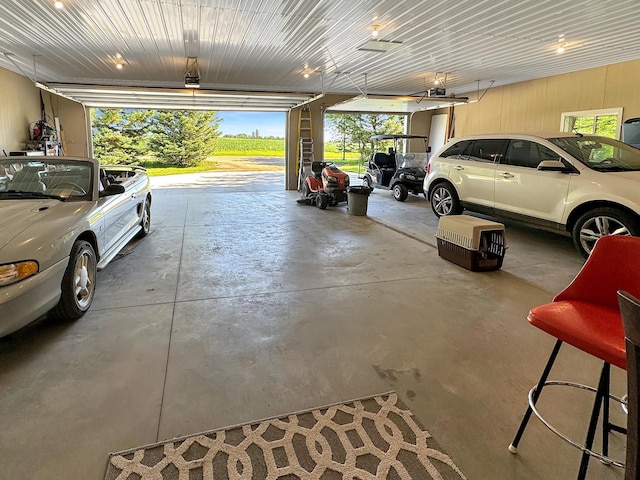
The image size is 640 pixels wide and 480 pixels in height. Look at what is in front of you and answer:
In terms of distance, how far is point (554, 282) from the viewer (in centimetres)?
422

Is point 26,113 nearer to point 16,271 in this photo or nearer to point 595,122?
point 16,271

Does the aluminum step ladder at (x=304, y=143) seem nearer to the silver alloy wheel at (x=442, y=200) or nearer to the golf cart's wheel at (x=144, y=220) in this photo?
the silver alloy wheel at (x=442, y=200)

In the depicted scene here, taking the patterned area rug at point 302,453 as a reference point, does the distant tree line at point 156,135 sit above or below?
above

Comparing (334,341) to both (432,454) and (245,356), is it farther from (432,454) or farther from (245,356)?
(432,454)

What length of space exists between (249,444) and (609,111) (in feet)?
29.5

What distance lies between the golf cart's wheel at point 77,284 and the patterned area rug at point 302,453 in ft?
5.32

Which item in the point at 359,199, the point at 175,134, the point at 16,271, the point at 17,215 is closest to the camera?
the point at 16,271

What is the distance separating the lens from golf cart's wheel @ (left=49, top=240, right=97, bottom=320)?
298 cm

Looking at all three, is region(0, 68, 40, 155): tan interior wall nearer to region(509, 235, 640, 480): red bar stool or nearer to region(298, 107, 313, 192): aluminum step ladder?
region(298, 107, 313, 192): aluminum step ladder

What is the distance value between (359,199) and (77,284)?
17.9ft

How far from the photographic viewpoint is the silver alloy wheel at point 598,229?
4.54 meters

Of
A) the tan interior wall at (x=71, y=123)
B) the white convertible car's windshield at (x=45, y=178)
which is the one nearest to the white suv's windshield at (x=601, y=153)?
the white convertible car's windshield at (x=45, y=178)

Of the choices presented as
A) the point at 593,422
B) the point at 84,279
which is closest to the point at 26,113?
the point at 84,279

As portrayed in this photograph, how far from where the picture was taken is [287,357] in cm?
268
